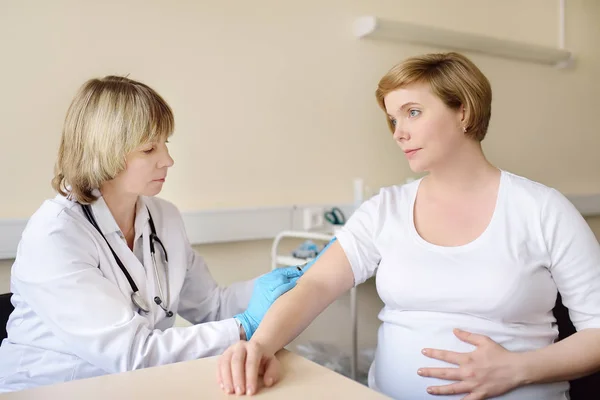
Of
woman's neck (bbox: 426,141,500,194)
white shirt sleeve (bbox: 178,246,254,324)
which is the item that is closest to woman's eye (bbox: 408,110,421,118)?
woman's neck (bbox: 426,141,500,194)

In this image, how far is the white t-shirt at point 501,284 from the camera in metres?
1.22

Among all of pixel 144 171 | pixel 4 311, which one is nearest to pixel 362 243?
pixel 144 171

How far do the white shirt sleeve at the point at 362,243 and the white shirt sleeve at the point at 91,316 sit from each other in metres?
0.32

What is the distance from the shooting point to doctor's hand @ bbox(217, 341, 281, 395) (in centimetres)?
95

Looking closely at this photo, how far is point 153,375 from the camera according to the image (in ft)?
3.26

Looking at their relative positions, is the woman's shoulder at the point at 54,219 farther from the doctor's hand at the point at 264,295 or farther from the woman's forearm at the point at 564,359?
the woman's forearm at the point at 564,359

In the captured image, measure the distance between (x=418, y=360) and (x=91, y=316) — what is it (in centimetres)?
71

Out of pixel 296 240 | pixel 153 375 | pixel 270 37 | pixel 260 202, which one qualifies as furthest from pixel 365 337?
pixel 153 375

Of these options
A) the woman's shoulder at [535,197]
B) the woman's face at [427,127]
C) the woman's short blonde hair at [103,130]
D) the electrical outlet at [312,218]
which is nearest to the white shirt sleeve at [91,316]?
the woman's short blonde hair at [103,130]

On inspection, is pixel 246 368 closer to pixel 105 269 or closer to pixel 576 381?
pixel 105 269

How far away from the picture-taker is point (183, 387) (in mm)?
947

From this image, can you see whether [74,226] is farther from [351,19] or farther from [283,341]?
[351,19]

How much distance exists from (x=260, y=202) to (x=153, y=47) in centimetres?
71

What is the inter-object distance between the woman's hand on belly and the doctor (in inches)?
17.1
